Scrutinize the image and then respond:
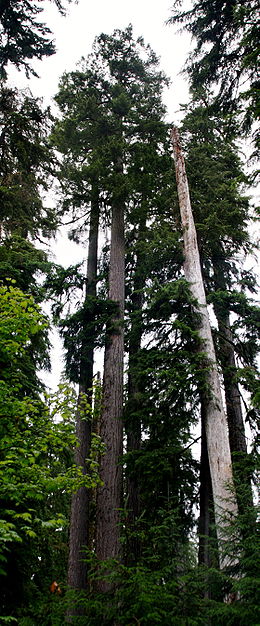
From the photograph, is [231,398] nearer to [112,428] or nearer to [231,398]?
[231,398]

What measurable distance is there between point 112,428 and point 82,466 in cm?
Answer: 106

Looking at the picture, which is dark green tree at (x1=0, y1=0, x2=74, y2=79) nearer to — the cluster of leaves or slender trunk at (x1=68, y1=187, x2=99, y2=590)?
slender trunk at (x1=68, y1=187, x2=99, y2=590)

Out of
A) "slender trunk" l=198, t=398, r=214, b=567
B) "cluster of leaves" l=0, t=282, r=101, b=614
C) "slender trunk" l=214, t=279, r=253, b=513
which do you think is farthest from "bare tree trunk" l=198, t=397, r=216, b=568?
"cluster of leaves" l=0, t=282, r=101, b=614

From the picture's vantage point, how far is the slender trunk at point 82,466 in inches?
357

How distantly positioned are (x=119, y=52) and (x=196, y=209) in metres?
6.40

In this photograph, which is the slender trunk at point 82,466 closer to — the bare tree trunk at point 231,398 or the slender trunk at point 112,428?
the slender trunk at point 112,428

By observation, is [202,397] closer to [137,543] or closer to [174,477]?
[174,477]

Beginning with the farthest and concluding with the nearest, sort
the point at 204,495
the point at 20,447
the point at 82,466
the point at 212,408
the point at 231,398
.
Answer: the point at 231,398, the point at 82,466, the point at 204,495, the point at 212,408, the point at 20,447

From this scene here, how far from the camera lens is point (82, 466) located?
9.25m

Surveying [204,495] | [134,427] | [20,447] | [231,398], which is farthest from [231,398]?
[20,447]

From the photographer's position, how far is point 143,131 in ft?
40.8

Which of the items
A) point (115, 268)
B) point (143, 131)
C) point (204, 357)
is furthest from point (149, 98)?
point (204, 357)

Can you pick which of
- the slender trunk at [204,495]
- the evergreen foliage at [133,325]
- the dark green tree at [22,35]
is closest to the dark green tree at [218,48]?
the evergreen foliage at [133,325]

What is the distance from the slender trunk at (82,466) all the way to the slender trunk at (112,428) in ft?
1.75
